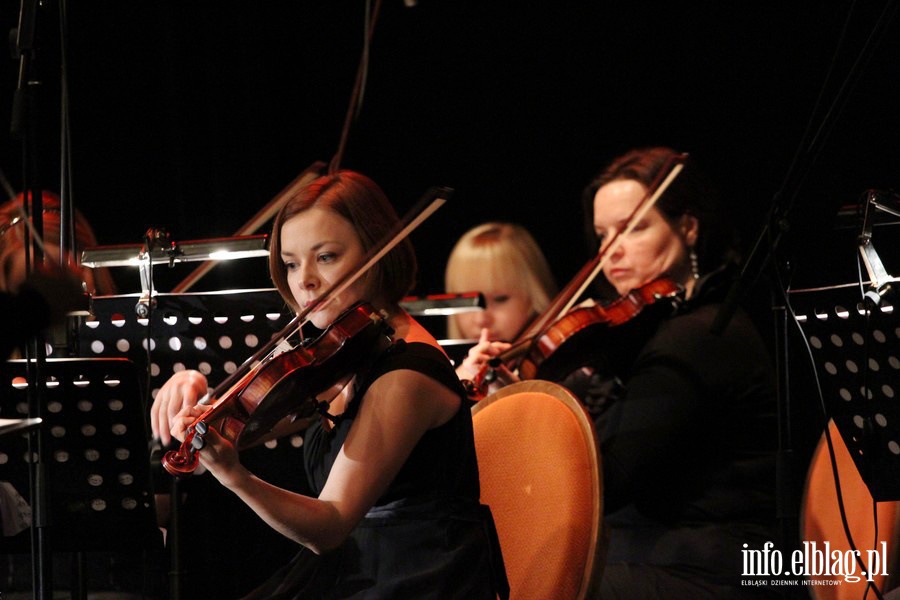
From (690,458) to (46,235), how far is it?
158 centimetres

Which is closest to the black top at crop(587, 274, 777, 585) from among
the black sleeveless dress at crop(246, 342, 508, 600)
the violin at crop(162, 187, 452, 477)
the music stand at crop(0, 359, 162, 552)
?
the black sleeveless dress at crop(246, 342, 508, 600)

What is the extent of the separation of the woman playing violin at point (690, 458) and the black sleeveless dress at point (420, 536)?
0.43m

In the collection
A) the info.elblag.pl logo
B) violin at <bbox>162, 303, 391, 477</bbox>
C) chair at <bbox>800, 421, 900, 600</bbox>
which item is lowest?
the info.elblag.pl logo

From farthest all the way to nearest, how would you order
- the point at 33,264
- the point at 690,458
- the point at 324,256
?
the point at 690,458, the point at 324,256, the point at 33,264

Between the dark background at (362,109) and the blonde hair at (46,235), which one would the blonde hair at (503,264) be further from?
the blonde hair at (46,235)

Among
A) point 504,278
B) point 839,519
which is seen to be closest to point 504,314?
point 504,278

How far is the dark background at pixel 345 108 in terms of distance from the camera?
358 cm

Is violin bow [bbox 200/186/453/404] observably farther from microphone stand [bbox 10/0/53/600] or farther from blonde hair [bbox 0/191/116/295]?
blonde hair [bbox 0/191/116/295]

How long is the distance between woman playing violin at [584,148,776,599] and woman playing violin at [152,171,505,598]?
1.49 feet

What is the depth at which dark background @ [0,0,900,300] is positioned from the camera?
3578mm

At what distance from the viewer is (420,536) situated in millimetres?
1730

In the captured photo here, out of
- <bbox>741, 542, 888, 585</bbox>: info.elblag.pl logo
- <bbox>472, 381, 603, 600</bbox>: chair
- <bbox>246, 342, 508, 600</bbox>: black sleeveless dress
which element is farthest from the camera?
<bbox>741, 542, 888, 585</bbox>: info.elblag.pl logo

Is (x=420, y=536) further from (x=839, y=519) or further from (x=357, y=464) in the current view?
(x=839, y=519)

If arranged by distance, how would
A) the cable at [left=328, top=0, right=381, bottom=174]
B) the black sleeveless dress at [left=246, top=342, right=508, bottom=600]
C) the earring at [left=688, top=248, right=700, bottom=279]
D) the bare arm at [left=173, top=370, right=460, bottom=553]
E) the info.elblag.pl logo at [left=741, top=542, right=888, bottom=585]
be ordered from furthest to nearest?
the earring at [left=688, top=248, right=700, bottom=279] → the cable at [left=328, top=0, right=381, bottom=174] → the info.elblag.pl logo at [left=741, top=542, right=888, bottom=585] → the black sleeveless dress at [left=246, top=342, right=508, bottom=600] → the bare arm at [left=173, top=370, right=460, bottom=553]
